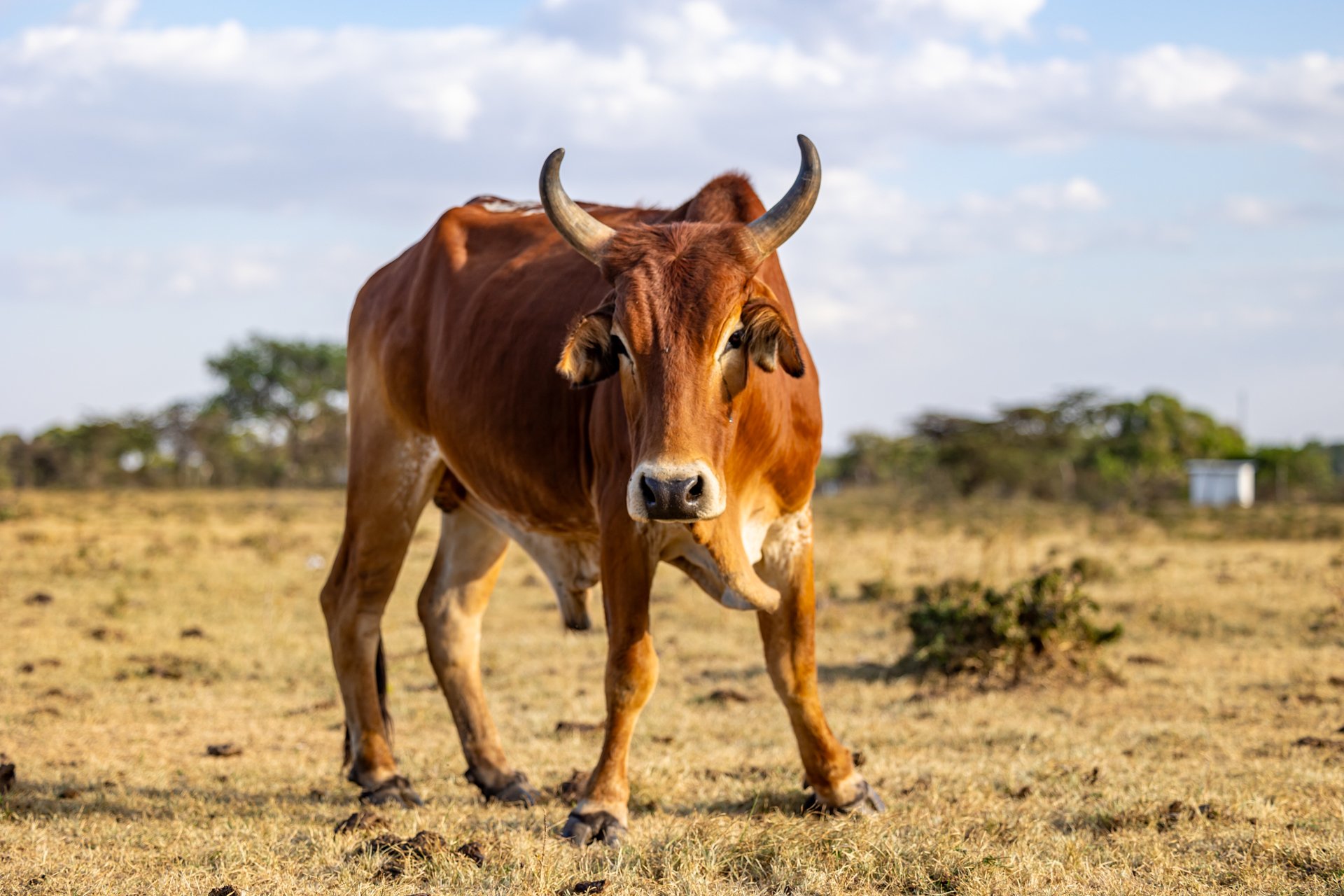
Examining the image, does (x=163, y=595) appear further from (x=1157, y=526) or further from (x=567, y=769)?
(x=1157, y=526)

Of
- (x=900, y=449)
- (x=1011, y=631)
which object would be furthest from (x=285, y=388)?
(x=1011, y=631)

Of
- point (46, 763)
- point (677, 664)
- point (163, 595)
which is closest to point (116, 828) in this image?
point (46, 763)

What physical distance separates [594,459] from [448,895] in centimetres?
168

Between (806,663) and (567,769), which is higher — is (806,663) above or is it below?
above

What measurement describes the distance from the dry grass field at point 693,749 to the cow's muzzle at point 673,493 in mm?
1152

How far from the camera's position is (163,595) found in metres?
12.6

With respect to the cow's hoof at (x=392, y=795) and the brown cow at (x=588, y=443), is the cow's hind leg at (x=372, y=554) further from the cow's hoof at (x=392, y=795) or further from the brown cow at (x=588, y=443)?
the cow's hoof at (x=392, y=795)

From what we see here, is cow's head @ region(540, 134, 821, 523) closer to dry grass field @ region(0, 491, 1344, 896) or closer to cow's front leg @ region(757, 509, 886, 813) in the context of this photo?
cow's front leg @ region(757, 509, 886, 813)

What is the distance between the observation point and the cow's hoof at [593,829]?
4.72m

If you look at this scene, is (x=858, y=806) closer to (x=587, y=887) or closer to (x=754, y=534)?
(x=754, y=534)

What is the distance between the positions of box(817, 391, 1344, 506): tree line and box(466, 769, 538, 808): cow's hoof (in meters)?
33.0

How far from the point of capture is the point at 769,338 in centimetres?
451

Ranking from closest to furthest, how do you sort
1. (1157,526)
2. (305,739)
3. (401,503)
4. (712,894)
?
(712,894), (401,503), (305,739), (1157,526)

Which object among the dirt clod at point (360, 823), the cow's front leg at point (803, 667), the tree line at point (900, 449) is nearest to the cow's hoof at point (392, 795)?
the dirt clod at point (360, 823)
